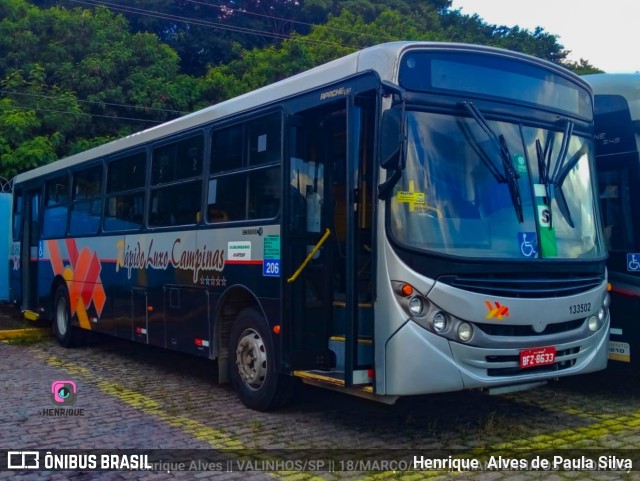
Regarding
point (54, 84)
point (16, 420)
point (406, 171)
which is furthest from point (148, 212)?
point (54, 84)

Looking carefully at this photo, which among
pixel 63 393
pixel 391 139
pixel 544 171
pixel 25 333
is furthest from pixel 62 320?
pixel 544 171

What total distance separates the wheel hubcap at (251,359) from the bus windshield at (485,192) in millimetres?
2269

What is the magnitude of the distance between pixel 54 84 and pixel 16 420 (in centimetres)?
1724

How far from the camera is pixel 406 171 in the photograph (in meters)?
5.87

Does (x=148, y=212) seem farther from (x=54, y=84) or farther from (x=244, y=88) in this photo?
(x=244, y=88)

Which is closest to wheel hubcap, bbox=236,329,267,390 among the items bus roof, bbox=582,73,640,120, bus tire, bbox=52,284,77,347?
bus roof, bbox=582,73,640,120

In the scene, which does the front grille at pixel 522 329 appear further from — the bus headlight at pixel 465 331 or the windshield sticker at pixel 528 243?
the windshield sticker at pixel 528 243

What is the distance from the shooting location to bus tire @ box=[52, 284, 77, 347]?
1232 cm

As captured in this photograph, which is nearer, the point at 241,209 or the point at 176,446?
the point at 176,446

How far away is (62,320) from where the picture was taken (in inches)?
496

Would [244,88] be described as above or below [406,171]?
above

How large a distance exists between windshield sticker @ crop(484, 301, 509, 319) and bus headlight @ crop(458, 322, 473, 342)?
0.58ft

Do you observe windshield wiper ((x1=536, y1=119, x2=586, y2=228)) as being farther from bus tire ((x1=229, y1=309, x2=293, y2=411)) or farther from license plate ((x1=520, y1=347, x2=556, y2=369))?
bus tire ((x1=229, y1=309, x2=293, y2=411))

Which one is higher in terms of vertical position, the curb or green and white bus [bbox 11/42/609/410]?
green and white bus [bbox 11/42/609/410]
